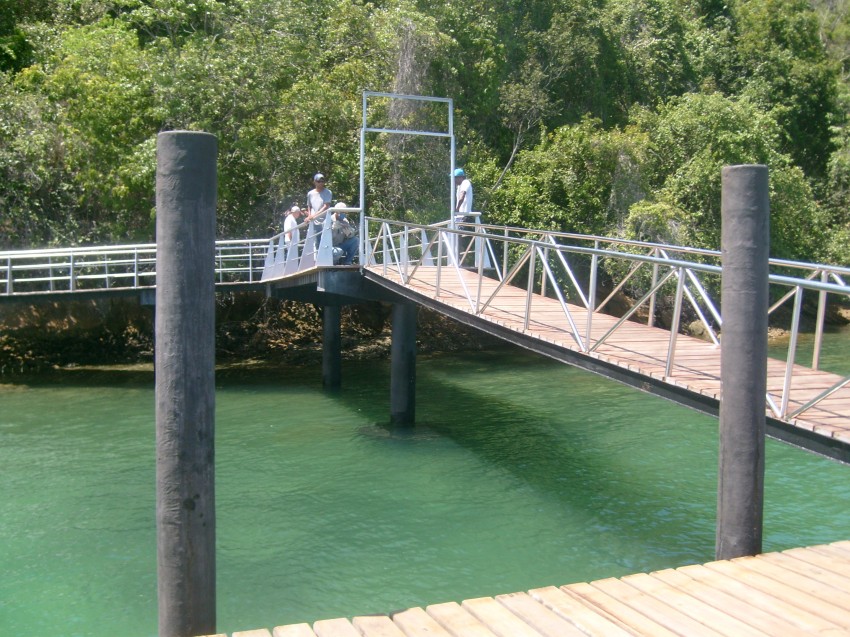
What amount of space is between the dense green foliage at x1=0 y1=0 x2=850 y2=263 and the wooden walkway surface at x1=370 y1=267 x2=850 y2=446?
9.44 metres

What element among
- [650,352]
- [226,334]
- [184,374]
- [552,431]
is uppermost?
[184,374]

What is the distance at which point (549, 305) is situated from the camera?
12.1 m

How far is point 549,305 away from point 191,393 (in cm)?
770

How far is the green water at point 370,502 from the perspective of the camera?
8.25 m

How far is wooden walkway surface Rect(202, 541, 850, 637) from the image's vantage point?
431 centimetres

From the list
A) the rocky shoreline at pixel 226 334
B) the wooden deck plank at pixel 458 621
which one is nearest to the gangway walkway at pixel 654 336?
the wooden deck plank at pixel 458 621

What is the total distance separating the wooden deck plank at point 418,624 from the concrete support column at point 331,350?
14.0m

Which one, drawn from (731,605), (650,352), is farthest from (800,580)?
(650,352)

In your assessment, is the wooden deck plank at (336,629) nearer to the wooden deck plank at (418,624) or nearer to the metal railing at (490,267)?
the wooden deck plank at (418,624)

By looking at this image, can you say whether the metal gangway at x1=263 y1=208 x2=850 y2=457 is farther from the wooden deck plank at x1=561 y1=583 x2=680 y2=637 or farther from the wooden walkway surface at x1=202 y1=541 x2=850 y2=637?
the wooden deck plank at x1=561 y1=583 x2=680 y2=637

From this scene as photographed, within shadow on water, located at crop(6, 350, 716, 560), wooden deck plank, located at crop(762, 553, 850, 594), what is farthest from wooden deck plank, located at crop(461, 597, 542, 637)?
shadow on water, located at crop(6, 350, 716, 560)

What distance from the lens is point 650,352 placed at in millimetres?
9023

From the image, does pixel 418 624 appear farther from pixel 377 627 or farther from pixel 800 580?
pixel 800 580

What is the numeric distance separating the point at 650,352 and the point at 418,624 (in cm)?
528
